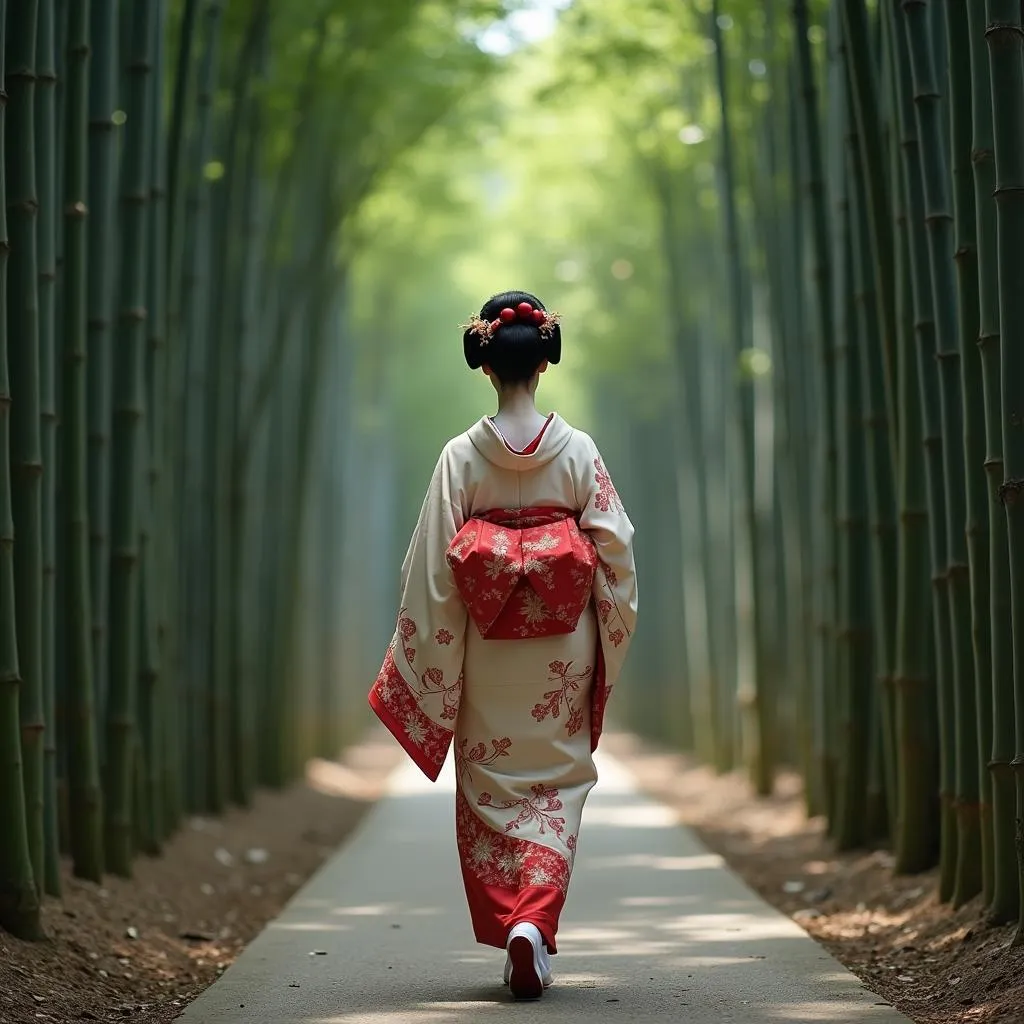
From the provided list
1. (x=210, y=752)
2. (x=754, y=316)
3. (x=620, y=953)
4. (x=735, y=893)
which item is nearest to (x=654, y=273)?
(x=754, y=316)

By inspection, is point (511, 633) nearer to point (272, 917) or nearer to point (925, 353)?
point (925, 353)

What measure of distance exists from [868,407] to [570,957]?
261cm

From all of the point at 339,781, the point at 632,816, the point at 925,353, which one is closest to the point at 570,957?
the point at 925,353

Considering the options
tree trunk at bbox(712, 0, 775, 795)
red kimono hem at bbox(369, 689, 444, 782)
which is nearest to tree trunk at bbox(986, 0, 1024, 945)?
red kimono hem at bbox(369, 689, 444, 782)

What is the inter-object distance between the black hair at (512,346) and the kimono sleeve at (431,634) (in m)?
0.26

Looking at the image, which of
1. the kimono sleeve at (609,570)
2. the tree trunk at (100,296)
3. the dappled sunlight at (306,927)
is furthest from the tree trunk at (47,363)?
the kimono sleeve at (609,570)

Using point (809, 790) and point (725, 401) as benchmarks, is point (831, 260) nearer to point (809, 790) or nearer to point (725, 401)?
point (809, 790)

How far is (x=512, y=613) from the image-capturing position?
415cm

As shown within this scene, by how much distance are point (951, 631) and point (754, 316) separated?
28.8 feet

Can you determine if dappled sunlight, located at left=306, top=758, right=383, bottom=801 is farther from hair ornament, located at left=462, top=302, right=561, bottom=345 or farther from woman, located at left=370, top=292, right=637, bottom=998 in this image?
hair ornament, located at left=462, top=302, right=561, bottom=345

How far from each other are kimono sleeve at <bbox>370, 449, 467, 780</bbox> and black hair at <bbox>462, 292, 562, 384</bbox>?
26cm

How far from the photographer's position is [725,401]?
41.4 feet

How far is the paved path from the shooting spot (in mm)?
3719

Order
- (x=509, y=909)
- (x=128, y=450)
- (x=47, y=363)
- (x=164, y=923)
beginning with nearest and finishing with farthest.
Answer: (x=509, y=909)
(x=47, y=363)
(x=164, y=923)
(x=128, y=450)
